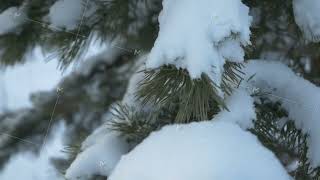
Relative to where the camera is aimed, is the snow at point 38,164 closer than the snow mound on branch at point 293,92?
No

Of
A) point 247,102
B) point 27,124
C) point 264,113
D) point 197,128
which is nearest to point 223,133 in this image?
point 197,128

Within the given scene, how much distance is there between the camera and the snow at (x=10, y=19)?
1234mm

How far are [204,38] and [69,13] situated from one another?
0.49 meters

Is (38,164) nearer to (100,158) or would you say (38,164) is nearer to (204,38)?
(100,158)

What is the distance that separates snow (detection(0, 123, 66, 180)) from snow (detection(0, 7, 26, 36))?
0.83 feet

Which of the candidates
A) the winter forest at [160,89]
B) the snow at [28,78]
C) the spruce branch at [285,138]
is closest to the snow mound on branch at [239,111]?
the winter forest at [160,89]

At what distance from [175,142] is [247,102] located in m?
0.21

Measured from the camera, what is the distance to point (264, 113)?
1087mm

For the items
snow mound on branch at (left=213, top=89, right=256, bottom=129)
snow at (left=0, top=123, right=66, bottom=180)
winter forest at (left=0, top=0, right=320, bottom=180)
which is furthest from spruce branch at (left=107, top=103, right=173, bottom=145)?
snow at (left=0, top=123, right=66, bottom=180)

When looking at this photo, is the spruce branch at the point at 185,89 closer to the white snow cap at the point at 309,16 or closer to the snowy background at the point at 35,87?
the white snow cap at the point at 309,16

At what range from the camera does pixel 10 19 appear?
1.25m

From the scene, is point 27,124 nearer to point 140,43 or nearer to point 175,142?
point 140,43

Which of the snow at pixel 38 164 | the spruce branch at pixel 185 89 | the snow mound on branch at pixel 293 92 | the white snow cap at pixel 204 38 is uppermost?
the white snow cap at pixel 204 38

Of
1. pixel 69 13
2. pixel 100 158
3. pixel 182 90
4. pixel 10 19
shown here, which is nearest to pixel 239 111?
pixel 182 90
